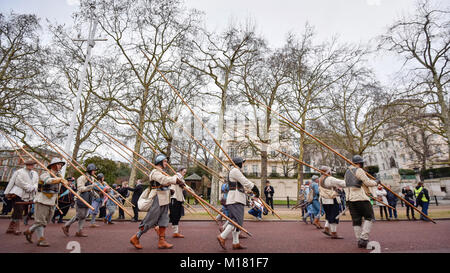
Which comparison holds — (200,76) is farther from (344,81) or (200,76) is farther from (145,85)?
(344,81)

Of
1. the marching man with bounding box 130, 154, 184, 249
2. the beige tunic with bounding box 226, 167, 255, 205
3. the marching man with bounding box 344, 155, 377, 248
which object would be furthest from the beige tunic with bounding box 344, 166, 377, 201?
the marching man with bounding box 130, 154, 184, 249

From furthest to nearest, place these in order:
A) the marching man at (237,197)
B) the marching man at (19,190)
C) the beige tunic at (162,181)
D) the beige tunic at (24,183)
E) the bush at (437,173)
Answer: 1. the bush at (437,173)
2. the marching man at (19,190)
3. the beige tunic at (24,183)
4. the marching man at (237,197)
5. the beige tunic at (162,181)

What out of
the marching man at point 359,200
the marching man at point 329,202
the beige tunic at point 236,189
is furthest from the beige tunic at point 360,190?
the beige tunic at point 236,189

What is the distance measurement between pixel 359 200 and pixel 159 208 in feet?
14.2

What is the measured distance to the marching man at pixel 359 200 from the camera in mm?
4551

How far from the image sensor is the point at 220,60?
15.0 metres

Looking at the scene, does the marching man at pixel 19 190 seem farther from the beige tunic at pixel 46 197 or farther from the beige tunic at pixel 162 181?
the beige tunic at pixel 162 181

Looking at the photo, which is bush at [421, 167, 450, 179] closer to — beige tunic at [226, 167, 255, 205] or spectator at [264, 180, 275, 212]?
spectator at [264, 180, 275, 212]

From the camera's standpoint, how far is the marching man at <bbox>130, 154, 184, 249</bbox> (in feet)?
14.2

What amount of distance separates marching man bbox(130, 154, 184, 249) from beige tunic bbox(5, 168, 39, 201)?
2.81 metres

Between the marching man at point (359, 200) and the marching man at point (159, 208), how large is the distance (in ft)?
12.5

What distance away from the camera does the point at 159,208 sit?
4.46 metres
